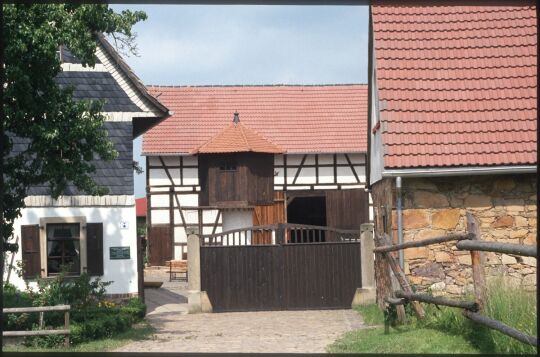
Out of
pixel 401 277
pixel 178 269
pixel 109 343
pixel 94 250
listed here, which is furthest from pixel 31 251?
pixel 178 269

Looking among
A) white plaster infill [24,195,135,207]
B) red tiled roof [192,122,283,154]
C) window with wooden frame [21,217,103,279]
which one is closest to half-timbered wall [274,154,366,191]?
red tiled roof [192,122,283,154]

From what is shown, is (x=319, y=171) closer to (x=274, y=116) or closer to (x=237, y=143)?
(x=237, y=143)

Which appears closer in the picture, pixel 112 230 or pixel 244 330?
pixel 244 330

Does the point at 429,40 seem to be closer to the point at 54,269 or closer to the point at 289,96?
the point at 54,269

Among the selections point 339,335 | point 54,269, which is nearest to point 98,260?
point 54,269

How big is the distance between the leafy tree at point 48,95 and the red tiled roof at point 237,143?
1678cm

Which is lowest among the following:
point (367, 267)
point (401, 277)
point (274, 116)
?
point (367, 267)

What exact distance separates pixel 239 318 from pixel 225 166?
50.2 ft

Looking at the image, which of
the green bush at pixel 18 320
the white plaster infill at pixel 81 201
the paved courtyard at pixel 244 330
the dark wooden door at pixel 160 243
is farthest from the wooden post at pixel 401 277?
the dark wooden door at pixel 160 243

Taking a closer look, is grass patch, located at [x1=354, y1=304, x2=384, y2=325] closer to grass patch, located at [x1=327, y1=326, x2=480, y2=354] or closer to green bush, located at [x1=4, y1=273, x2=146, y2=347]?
grass patch, located at [x1=327, y1=326, x2=480, y2=354]

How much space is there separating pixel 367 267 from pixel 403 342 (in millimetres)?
8194

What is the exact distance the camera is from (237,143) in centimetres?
3006

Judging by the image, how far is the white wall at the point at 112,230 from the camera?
16984 mm

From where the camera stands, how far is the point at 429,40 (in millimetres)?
14000
